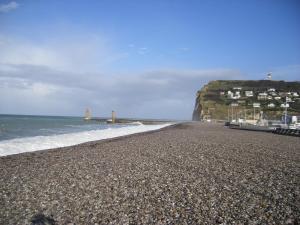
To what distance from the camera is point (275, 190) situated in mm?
7301

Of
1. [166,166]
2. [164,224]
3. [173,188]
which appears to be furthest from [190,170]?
[164,224]

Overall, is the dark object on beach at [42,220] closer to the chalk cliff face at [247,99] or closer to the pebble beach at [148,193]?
the pebble beach at [148,193]

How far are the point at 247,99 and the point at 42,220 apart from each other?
12328cm

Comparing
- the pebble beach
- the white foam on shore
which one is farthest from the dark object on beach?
the white foam on shore

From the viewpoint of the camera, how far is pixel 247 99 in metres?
120

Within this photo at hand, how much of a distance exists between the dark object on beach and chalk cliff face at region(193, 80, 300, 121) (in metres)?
92.9

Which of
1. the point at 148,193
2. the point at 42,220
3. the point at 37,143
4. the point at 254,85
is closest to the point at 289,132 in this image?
the point at 37,143

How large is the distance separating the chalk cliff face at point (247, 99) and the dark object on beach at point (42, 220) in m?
92.9

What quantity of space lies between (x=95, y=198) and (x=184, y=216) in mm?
2259

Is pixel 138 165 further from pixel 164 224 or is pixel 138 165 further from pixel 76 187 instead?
pixel 164 224

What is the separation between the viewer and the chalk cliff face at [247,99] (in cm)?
10181

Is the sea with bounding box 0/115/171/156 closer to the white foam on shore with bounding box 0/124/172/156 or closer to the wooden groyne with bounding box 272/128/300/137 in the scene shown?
the white foam on shore with bounding box 0/124/172/156

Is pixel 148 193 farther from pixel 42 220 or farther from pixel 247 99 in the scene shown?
pixel 247 99

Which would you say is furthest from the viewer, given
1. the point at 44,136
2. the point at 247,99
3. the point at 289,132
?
the point at 247,99
